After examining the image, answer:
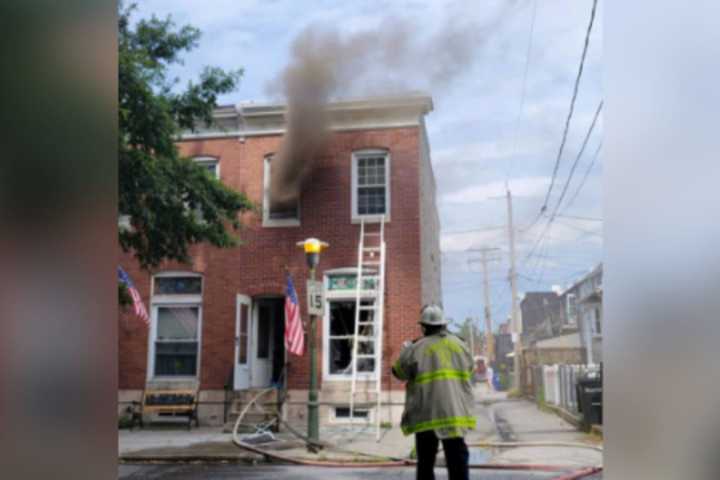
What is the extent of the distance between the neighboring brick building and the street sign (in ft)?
4.97

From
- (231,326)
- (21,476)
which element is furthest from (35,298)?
(231,326)

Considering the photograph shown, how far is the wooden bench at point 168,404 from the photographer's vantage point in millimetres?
9266

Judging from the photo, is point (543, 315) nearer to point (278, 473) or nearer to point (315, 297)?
point (315, 297)

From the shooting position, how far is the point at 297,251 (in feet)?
30.8

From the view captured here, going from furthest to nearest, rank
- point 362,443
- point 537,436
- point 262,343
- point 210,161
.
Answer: point 262,343, point 210,161, point 537,436, point 362,443

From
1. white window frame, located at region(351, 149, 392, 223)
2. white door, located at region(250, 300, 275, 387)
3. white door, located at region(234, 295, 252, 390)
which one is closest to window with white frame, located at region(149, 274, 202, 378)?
white door, located at region(234, 295, 252, 390)

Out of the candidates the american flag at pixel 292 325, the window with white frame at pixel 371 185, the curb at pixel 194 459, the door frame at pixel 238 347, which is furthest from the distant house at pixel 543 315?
the curb at pixel 194 459

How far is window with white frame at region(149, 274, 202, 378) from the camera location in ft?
32.2

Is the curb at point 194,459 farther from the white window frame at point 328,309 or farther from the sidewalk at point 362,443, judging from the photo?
the white window frame at point 328,309

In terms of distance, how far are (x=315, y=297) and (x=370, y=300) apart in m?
1.93

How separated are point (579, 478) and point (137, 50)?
17.4 feet

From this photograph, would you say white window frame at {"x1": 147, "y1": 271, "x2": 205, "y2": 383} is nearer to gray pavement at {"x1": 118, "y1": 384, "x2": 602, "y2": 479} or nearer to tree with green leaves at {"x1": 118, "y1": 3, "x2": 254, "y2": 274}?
gray pavement at {"x1": 118, "y1": 384, "x2": 602, "y2": 479}

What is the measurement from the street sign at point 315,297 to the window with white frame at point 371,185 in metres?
2.01

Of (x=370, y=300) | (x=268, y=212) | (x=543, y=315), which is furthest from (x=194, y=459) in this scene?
(x=543, y=315)
